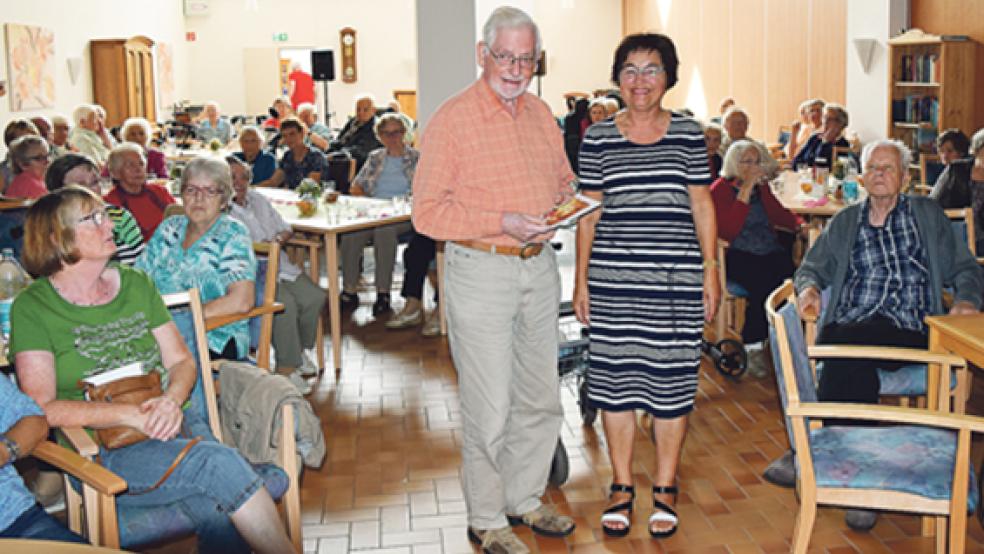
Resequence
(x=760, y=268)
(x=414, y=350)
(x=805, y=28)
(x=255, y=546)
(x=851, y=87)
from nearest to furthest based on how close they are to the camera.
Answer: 1. (x=255, y=546)
2. (x=760, y=268)
3. (x=414, y=350)
4. (x=851, y=87)
5. (x=805, y=28)

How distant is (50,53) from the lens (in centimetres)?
1332

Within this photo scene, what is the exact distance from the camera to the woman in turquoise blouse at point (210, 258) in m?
4.03

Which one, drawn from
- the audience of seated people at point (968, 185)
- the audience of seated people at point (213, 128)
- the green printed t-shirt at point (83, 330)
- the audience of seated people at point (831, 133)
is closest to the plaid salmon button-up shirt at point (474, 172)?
the green printed t-shirt at point (83, 330)

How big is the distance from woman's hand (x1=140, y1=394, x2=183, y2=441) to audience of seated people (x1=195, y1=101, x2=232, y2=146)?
522 inches

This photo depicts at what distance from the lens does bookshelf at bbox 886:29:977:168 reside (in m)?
9.71

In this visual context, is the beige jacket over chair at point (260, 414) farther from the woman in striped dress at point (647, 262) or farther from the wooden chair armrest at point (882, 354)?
the wooden chair armrest at point (882, 354)

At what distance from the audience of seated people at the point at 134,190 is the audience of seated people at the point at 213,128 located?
10.1m

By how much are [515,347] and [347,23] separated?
758 inches

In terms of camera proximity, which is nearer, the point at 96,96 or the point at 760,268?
the point at 760,268

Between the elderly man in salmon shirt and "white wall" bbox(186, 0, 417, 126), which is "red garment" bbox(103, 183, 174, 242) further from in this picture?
"white wall" bbox(186, 0, 417, 126)

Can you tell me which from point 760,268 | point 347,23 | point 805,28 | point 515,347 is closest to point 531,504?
point 515,347

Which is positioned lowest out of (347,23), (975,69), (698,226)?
(698,226)

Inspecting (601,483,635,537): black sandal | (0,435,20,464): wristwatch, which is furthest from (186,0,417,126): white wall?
(0,435,20,464): wristwatch

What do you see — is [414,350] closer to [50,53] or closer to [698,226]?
[698,226]
